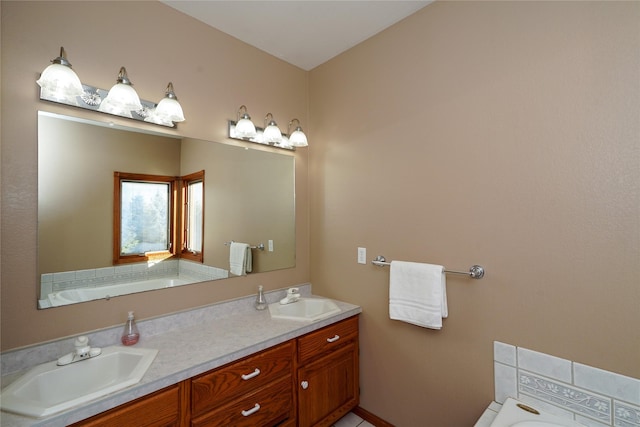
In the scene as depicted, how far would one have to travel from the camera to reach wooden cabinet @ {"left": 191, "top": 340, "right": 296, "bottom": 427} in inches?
49.6

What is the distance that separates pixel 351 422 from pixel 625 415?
147cm

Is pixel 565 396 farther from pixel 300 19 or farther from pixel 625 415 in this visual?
pixel 300 19

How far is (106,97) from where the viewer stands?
1.42 metres

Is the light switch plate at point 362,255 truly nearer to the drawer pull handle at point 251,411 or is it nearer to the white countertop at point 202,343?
the white countertop at point 202,343

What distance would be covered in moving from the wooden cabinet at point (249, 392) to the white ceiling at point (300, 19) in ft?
6.61

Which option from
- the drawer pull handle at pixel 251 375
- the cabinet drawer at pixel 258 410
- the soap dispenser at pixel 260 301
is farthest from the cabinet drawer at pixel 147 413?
the soap dispenser at pixel 260 301

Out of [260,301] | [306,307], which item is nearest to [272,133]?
[260,301]

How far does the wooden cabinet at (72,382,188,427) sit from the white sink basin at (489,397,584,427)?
4.30 feet

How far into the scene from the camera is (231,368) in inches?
53.0

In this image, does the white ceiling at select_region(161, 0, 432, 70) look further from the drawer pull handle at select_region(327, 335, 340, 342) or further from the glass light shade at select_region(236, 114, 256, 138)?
the drawer pull handle at select_region(327, 335, 340, 342)

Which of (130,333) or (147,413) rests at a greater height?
(130,333)

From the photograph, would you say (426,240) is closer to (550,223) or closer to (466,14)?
(550,223)

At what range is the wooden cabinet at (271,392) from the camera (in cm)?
113

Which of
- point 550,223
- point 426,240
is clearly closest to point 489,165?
point 550,223
